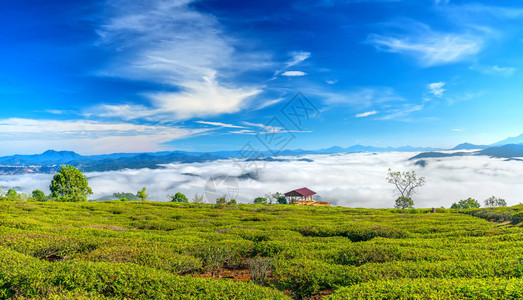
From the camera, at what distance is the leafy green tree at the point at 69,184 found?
5572cm

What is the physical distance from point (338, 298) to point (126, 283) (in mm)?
4586

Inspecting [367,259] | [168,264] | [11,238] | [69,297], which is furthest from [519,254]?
[11,238]

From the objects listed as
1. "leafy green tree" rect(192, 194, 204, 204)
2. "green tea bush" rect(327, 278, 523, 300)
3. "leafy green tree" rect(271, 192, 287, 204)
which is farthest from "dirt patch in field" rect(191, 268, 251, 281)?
"leafy green tree" rect(271, 192, 287, 204)

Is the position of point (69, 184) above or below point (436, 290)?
above

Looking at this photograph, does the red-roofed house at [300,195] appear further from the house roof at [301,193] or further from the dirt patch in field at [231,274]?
the dirt patch in field at [231,274]

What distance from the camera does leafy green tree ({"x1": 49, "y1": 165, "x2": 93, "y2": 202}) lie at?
5572cm

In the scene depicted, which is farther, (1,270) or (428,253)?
(428,253)

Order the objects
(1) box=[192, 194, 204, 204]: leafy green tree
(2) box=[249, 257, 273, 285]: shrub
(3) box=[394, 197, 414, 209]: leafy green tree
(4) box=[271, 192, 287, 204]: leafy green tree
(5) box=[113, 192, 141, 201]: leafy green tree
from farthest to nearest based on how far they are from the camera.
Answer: (5) box=[113, 192, 141, 201]: leafy green tree, (4) box=[271, 192, 287, 204]: leafy green tree, (3) box=[394, 197, 414, 209]: leafy green tree, (1) box=[192, 194, 204, 204]: leafy green tree, (2) box=[249, 257, 273, 285]: shrub

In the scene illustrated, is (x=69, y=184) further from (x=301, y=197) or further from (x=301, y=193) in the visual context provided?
(x=301, y=197)

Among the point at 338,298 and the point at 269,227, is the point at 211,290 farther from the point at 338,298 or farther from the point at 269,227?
the point at 269,227

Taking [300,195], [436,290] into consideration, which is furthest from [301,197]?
[436,290]

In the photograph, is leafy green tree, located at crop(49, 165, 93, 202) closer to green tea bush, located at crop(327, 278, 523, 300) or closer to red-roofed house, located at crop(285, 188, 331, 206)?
red-roofed house, located at crop(285, 188, 331, 206)

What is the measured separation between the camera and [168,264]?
7.52 m

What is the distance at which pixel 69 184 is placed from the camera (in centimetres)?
5684
